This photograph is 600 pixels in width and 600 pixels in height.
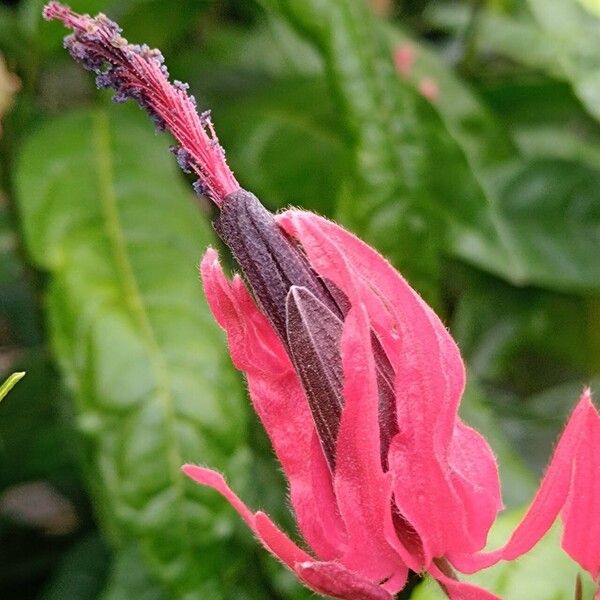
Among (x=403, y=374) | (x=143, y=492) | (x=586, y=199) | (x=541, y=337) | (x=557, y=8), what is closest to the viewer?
(x=403, y=374)

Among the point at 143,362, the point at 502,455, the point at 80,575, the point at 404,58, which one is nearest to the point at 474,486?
the point at 143,362

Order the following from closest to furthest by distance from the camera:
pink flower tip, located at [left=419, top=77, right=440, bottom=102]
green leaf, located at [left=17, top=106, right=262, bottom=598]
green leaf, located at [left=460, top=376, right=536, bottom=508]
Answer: green leaf, located at [left=17, top=106, right=262, bottom=598], green leaf, located at [left=460, top=376, right=536, bottom=508], pink flower tip, located at [left=419, top=77, right=440, bottom=102]

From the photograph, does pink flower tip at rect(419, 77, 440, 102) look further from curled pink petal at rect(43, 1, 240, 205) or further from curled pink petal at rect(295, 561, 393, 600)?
curled pink petal at rect(295, 561, 393, 600)

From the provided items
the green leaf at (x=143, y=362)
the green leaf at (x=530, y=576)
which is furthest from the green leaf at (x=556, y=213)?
the green leaf at (x=530, y=576)

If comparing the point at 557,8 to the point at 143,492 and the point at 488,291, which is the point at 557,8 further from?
the point at 143,492


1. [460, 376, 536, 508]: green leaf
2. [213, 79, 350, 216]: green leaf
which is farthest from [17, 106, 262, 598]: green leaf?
[460, 376, 536, 508]: green leaf

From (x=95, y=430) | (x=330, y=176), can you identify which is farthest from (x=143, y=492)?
(x=330, y=176)

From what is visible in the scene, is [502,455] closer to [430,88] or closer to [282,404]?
[430,88]
